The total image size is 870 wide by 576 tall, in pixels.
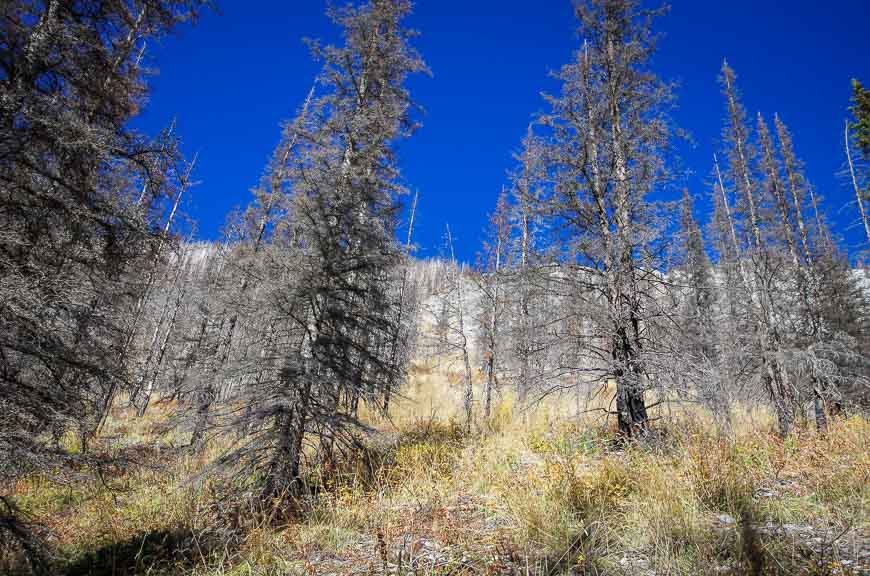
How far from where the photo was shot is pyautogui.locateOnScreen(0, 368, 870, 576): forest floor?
3172mm

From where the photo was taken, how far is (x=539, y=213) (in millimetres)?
7867

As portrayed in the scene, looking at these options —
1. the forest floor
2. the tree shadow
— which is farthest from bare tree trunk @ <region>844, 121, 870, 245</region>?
the tree shadow

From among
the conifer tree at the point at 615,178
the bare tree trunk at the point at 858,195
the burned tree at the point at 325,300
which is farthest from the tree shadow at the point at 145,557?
the bare tree trunk at the point at 858,195

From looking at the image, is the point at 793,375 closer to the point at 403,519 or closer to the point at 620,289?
the point at 620,289

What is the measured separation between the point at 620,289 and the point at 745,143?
41.9ft

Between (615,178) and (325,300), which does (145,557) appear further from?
(615,178)

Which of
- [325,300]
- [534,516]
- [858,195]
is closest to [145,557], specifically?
[325,300]

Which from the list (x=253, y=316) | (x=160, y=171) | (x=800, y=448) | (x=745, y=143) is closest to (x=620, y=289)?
(x=800, y=448)

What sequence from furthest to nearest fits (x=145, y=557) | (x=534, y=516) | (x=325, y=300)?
(x=325, y=300), (x=145, y=557), (x=534, y=516)

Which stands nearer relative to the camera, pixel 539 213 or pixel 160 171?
pixel 160 171

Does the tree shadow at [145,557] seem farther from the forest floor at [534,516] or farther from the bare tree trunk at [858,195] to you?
the bare tree trunk at [858,195]

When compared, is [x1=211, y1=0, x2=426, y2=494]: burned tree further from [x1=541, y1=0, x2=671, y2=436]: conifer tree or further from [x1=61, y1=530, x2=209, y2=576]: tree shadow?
[x1=541, y1=0, x2=671, y2=436]: conifer tree

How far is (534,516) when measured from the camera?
376 cm

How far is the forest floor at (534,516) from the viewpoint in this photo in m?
3.17
